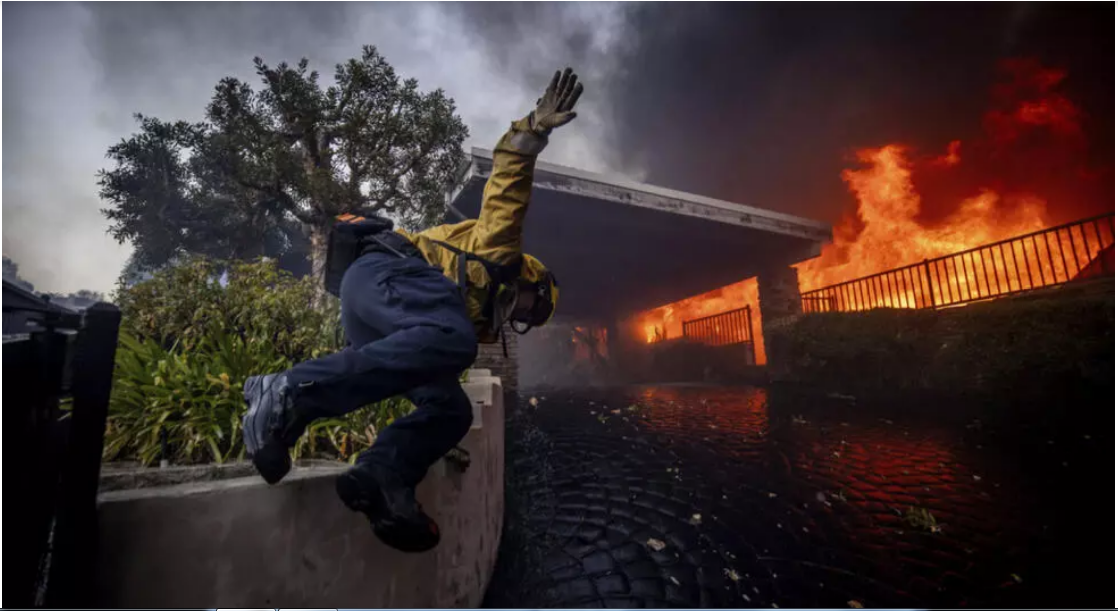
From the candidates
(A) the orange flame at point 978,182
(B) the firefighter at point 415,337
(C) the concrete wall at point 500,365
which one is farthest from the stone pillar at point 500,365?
(A) the orange flame at point 978,182

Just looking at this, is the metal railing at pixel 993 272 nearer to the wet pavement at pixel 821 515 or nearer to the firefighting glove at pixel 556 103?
the wet pavement at pixel 821 515

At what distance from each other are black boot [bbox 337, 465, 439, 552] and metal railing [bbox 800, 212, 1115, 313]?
29.7ft

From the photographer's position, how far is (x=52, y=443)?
1.08 m

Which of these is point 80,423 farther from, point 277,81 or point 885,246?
point 885,246

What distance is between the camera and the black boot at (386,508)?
128 centimetres

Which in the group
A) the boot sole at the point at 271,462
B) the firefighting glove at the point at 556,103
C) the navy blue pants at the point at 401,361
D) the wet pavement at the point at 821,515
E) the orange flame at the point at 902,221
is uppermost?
the orange flame at the point at 902,221

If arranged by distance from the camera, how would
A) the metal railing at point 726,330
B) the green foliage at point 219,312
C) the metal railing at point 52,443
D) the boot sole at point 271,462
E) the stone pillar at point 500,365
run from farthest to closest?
the metal railing at point 726,330 < the stone pillar at point 500,365 < the green foliage at point 219,312 < the boot sole at point 271,462 < the metal railing at point 52,443

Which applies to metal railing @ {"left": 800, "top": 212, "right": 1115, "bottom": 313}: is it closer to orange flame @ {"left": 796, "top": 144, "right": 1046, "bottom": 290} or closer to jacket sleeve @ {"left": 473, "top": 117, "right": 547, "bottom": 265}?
orange flame @ {"left": 796, "top": 144, "right": 1046, "bottom": 290}

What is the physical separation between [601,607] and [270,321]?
122 inches

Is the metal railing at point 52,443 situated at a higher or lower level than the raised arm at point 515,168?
lower

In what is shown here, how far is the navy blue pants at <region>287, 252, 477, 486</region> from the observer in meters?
1.33

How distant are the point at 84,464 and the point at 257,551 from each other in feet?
1.67

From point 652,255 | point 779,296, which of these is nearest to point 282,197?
point 652,255

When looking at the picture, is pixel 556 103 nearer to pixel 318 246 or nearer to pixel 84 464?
pixel 84 464
